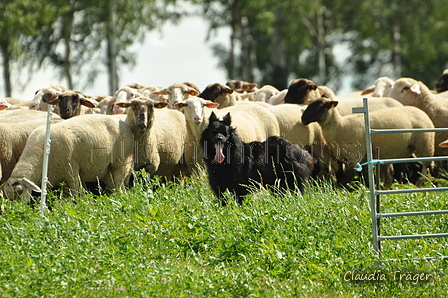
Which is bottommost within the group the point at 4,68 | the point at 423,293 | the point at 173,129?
the point at 423,293

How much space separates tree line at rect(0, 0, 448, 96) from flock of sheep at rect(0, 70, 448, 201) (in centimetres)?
1415

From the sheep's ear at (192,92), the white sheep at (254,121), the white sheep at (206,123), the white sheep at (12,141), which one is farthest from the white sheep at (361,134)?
the white sheep at (12,141)

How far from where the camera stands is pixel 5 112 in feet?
35.4

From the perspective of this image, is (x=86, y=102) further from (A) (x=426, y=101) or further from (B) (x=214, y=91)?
(A) (x=426, y=101)

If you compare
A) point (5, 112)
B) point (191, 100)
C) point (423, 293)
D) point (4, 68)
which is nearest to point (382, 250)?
point (423, 293)

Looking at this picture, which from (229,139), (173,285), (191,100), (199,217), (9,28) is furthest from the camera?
(9,28)

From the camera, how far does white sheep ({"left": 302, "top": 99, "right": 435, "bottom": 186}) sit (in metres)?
10.8

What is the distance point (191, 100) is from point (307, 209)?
358cm

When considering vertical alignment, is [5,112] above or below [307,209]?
above

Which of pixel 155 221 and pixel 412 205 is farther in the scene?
pixel 412 205

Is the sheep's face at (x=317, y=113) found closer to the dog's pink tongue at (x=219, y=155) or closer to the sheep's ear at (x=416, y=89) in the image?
the sheep's ear at (x=416, y=89)

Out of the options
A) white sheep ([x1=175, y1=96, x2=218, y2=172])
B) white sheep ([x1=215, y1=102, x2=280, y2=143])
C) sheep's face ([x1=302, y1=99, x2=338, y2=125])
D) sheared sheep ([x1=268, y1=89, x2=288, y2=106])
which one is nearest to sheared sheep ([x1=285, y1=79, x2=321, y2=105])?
sheared sheep ([x1=268, y1=89, x2=288, y2=106])

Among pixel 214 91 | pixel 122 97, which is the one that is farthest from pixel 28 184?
pixel 214 91

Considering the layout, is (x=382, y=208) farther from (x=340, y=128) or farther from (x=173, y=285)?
(x=340, y=128)
